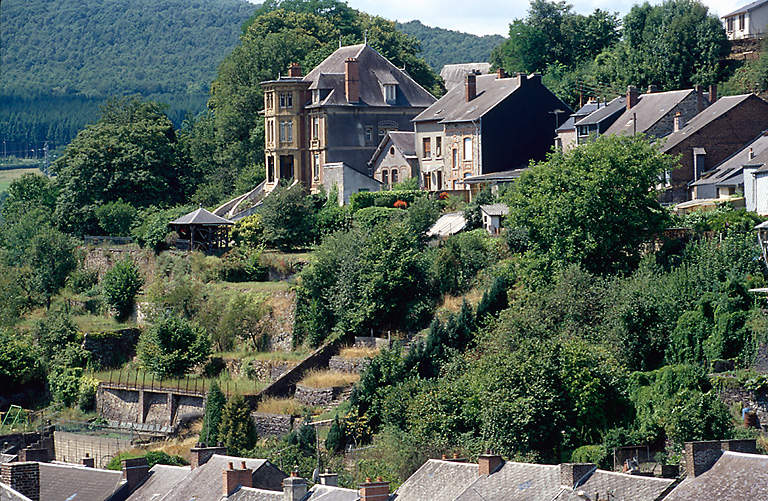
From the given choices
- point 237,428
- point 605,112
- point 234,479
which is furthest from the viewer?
point 605,112

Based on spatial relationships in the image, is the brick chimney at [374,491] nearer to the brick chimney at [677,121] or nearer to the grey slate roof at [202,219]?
the brick chimney at [677,121]

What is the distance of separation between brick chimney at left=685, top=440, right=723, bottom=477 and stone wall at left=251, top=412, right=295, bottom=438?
19.5 metres

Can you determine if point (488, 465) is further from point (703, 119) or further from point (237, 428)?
point (703, 119)

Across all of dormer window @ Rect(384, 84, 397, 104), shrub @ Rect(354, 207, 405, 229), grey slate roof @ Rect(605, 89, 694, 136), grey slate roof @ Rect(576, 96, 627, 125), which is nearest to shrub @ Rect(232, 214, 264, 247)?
shrub @ Rect(354, 207, 405, 229)

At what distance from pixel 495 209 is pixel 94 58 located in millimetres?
95269

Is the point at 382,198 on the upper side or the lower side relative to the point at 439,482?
upper

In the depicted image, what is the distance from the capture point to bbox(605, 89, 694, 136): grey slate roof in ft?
181

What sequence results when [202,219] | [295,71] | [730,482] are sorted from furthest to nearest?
[295,71] < [202,219] < [730,482]

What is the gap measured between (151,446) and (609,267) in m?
15.9

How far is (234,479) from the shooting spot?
3130cm

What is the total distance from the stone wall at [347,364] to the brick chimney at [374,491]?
15651 mm

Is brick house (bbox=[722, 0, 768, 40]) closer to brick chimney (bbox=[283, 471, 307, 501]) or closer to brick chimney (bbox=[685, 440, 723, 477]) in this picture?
brick chimney (bbox=[283, 471, 307, 501])

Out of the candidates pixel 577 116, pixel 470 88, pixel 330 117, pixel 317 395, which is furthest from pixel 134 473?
pixel 330 117

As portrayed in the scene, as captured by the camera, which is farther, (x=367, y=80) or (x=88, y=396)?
(x=367, y=80)
